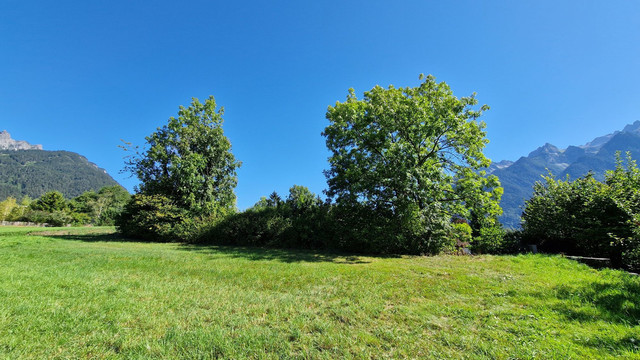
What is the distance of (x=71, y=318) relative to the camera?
3.63 meters

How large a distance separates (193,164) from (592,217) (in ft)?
77.0

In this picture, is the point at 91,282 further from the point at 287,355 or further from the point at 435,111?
the point at 435,111

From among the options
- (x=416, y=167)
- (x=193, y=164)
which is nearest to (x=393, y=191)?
(x=416, y=167)

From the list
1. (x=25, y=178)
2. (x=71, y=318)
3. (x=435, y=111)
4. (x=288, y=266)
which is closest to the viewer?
(x=71, y=318)

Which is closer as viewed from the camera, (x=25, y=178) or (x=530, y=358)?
(x=530, y=358)

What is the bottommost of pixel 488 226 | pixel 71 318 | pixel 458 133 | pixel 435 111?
pixel 71 318

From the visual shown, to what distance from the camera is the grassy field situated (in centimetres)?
300

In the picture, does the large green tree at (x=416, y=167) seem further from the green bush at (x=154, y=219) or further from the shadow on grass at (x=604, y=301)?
the green bush at (x=154, y=219)

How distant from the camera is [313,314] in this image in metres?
4.13

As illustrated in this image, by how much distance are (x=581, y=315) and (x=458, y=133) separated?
10.5 meters

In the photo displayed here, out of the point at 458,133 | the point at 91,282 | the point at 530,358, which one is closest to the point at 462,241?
the point at 458,133

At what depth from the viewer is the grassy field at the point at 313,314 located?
3.00m

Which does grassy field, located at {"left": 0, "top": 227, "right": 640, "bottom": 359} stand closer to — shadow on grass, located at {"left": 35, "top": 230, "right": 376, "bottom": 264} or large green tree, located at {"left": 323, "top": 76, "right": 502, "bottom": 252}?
shadow on grass, located at {"left": 35, "top": 230, "right": 376, "bottom": 264}

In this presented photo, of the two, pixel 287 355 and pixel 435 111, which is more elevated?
pixel 435 111
